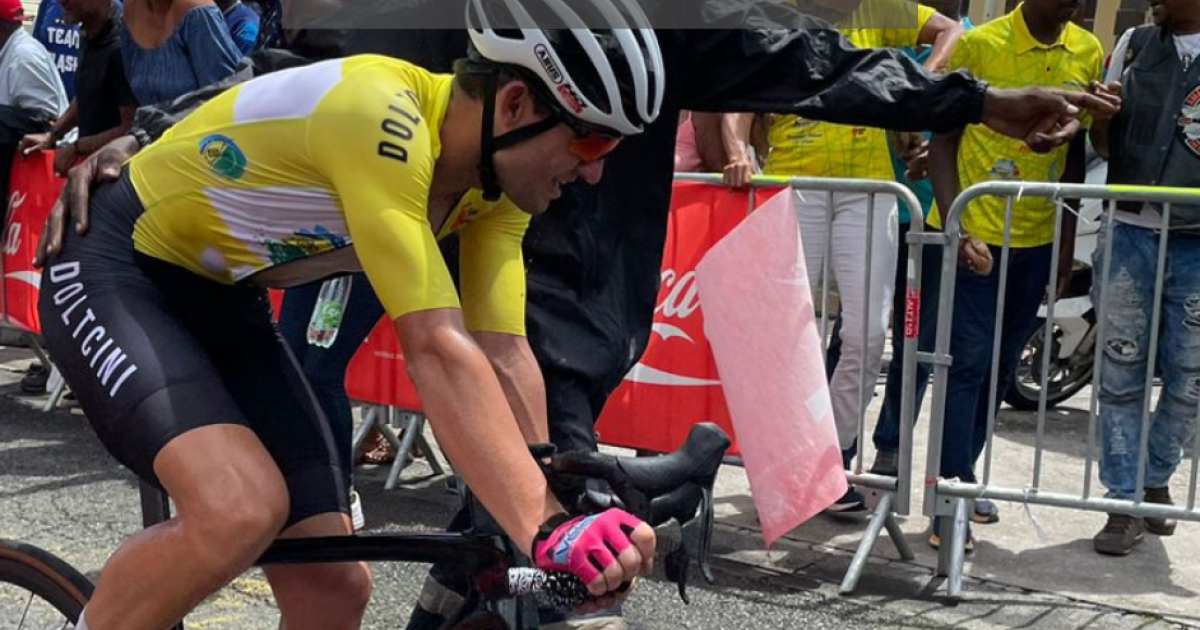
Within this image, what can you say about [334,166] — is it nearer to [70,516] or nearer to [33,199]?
[70,516]

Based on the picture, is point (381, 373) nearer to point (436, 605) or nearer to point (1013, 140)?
point (1013, 140)

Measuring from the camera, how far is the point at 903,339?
5758 mm

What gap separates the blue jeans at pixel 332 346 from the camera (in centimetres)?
491

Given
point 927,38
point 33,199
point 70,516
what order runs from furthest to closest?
point 33,199 → point 927,38 → point 70,516

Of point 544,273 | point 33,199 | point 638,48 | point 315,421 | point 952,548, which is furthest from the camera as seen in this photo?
point 33,199

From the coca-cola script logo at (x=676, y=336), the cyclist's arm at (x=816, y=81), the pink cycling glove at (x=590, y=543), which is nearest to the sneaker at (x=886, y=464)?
the coca-cola script logo at (x=676, y=336)

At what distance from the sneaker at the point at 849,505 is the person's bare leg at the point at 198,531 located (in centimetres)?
357

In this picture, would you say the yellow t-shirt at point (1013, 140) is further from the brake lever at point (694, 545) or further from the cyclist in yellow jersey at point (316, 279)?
the brake lever at point (694, 545)

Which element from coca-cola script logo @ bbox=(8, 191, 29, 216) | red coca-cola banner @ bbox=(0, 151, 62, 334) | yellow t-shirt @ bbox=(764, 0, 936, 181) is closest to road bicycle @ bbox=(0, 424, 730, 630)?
yellow t-shirt @ bbox=(764, 0, 936, 181)

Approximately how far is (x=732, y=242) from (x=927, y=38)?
1626 millimetres

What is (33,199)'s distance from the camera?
25.9 ft

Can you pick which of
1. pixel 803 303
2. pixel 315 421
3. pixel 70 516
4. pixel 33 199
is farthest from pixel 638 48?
pixel 33 199

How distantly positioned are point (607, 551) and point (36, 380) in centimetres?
666

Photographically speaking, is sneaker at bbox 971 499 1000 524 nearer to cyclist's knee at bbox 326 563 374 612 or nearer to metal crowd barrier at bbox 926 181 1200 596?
metal crowd barrier at bbox 926 181 1200 596
